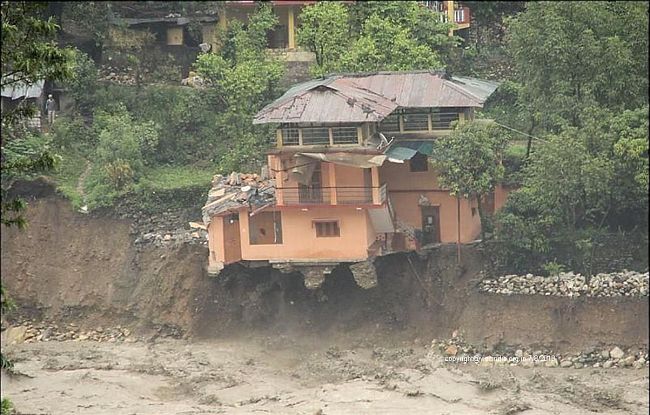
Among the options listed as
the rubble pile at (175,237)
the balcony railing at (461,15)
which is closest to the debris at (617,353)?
the rubble pile at (175,237)

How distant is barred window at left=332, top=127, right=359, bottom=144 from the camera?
42.6 metres

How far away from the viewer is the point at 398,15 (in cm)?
5144

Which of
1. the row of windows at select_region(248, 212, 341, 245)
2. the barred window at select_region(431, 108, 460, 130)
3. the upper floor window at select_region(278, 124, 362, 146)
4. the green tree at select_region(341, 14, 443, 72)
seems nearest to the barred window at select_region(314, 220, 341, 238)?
the row of windows at select_region(248, 212, 341, 245)

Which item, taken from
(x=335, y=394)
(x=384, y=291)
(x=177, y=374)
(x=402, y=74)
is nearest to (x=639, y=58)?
(x=402, y=74)

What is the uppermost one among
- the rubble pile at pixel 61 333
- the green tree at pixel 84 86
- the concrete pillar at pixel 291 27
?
the concrete pillar at pixel 291 27

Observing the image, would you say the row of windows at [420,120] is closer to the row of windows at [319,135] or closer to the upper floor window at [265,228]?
the row of windows at [319,135]

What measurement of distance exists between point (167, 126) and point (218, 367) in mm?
10691

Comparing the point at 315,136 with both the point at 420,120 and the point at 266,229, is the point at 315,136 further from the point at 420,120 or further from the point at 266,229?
the point at 420,120

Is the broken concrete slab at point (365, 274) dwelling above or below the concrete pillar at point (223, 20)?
→ below

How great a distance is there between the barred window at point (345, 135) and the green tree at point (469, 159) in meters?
2.38

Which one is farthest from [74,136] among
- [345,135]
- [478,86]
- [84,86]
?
[478,86]

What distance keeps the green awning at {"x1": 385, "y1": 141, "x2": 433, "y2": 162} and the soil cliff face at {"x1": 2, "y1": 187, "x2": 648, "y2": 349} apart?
3.29 meters

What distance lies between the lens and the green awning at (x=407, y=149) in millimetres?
42625

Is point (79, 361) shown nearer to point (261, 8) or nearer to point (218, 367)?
point (218, 367)
